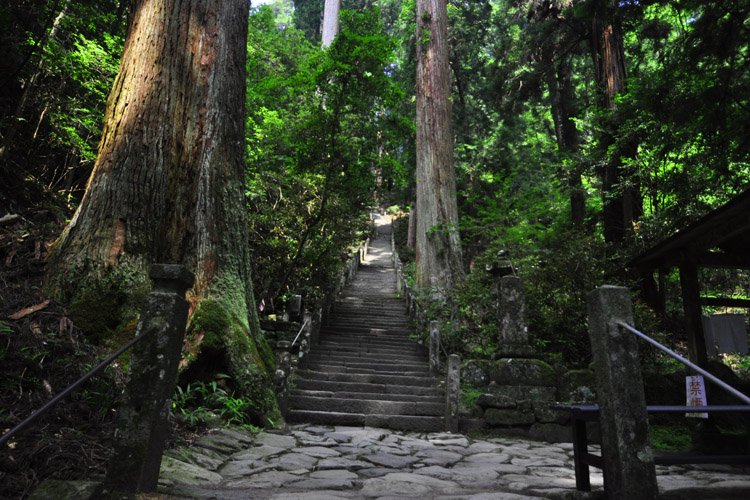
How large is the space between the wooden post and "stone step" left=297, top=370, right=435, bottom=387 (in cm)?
429

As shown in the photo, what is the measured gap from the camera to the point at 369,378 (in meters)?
8.66

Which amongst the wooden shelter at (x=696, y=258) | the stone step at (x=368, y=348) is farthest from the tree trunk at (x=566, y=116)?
the stone step at (x=368, y=348)

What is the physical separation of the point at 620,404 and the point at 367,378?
658 centimetres

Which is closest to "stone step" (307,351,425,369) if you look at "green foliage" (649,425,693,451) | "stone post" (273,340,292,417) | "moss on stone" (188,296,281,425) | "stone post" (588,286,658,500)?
"stone post" (273,340,292,417)

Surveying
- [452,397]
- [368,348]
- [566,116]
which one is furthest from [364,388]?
[566,116]

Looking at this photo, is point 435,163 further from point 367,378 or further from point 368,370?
point 367,378

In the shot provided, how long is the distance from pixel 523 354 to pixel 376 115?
7402 millimetres

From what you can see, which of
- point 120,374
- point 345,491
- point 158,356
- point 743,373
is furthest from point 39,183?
point 743,373

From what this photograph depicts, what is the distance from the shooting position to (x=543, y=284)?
8.72 m

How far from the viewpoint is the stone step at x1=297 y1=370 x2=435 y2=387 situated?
8.58 meters

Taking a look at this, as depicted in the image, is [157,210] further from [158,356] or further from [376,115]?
[376,115]

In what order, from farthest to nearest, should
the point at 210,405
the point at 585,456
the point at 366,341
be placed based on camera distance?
1. the point at 366,341
2. the point at 210,405
3. the point at 585,456

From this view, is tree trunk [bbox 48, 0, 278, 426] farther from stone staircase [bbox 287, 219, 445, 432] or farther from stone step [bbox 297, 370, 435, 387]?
stone step [bbox 297, 370, 435, 387]

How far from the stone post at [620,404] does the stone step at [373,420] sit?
4.44m
